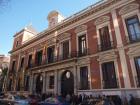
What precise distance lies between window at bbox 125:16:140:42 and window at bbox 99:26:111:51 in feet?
7.05

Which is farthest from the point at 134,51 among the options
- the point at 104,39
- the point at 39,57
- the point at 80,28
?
the point at 39,57

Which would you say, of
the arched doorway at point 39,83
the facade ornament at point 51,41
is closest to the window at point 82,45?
the facade ornament at point 51,41

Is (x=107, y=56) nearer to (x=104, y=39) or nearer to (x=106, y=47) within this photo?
(x=106, y=47)

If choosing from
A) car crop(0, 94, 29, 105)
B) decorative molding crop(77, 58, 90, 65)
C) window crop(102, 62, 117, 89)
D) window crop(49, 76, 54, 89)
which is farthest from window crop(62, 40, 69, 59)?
car crop(0, 94, 29, 105)

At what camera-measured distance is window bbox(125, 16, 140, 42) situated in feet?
42.2

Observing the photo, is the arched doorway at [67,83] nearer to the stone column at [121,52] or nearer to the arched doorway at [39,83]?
the arched doorway at [39,83]

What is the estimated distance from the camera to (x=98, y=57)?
1452cm

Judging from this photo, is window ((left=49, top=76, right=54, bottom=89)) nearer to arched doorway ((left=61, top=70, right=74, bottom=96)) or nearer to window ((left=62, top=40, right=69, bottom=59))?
arched doorway ((left=61, top=70, right=74, bottom=96))

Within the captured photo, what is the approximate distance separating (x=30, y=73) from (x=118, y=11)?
1536 centimetres

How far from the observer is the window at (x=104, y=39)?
14.4 meters

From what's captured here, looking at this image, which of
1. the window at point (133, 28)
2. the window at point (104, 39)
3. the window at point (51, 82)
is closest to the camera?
the window at point (133, 28)

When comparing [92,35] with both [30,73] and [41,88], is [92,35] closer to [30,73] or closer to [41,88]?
[41,88]

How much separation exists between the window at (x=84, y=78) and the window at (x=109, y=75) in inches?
83.4

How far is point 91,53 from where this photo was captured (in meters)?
15.3
